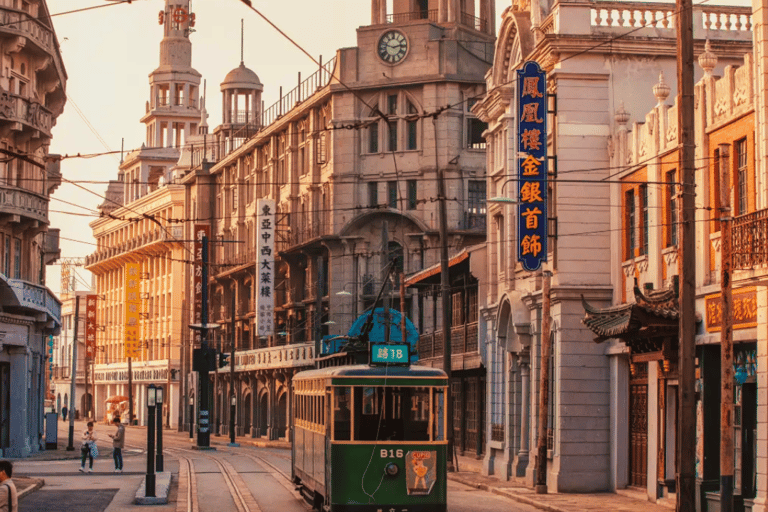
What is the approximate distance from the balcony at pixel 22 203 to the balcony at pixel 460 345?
52.3ft

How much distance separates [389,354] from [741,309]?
7431 millimetres

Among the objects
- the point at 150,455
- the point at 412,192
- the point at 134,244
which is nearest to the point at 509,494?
the point at 150,455

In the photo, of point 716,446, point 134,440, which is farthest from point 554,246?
point 134,440

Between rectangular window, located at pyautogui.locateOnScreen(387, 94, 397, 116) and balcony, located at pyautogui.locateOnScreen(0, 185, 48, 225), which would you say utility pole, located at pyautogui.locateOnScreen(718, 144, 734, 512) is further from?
rectangular window, located at pyautogui.locateOnScreen(387, 94, 397, 116)

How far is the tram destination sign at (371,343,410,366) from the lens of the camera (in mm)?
24703

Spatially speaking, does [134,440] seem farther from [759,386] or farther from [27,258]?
[759,386]

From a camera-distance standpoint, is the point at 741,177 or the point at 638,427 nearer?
the point at 741,177

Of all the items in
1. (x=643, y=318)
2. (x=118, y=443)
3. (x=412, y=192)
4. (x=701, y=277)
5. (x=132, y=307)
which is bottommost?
(x=118, y=443)

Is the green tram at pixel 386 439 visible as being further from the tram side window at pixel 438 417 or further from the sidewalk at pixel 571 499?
the sidewalk at pixel 571 499

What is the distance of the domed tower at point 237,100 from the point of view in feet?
339

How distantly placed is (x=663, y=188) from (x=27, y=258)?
105 feet

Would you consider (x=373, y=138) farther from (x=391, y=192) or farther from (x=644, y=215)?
(x=644, y=215)

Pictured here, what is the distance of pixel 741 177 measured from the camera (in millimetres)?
28344

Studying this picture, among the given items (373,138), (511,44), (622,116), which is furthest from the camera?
(373,138)
